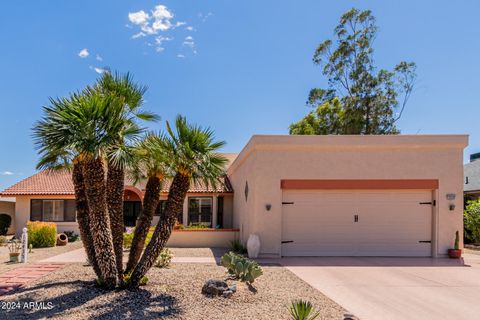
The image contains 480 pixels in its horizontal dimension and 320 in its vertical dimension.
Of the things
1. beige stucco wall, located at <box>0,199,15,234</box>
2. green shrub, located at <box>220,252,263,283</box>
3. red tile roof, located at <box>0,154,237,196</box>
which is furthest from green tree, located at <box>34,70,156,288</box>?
beige stucco wall, located at <box>0,199,15,234</box>

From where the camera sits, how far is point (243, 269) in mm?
9234

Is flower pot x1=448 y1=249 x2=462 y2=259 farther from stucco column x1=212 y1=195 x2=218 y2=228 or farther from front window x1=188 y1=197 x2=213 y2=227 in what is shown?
front window x1=188 y1=197 x2=213 y2=227

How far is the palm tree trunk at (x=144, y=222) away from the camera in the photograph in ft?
29.5

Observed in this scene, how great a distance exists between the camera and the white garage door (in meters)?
15.0

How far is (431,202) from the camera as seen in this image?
15242 millimetres

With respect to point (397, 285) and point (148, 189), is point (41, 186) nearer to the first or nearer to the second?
point (148, 189)

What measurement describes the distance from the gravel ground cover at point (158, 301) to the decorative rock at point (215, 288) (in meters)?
0.17

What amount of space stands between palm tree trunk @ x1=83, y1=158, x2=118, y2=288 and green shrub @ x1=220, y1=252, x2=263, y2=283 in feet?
9.77

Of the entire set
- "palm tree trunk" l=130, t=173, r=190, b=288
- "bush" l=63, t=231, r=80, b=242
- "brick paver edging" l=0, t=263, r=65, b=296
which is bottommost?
"bush" l=63, t=231, r=80, b=242

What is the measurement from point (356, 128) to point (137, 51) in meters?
22.3

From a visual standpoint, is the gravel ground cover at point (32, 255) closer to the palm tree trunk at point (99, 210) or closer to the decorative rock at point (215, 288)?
the palm tree trunk at point (99, 210)

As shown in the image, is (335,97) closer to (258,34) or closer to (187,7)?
(258,34)

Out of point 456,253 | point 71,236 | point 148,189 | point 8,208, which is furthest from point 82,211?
Answer: point 8,208

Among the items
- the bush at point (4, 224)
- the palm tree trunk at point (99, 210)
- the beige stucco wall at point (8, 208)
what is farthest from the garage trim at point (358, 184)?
the beige stucco wall at point (8, 208)
